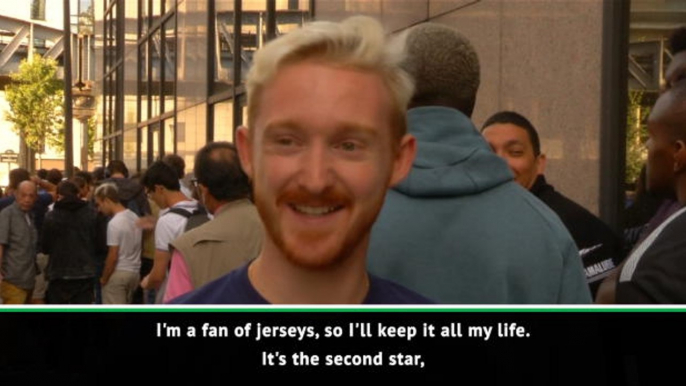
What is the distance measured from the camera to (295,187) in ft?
4.62

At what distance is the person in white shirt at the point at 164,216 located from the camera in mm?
4641

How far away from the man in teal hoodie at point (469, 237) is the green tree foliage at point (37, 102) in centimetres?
4009

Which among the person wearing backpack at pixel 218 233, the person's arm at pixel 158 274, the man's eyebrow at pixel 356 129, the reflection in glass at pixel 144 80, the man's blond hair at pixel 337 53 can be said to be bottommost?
the person's arm at pixel 158 274

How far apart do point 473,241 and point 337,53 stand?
499mm

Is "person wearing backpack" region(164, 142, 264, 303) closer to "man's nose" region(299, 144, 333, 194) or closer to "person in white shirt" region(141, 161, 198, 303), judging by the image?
"person in white shirt" region(141, 161, 198, 303)

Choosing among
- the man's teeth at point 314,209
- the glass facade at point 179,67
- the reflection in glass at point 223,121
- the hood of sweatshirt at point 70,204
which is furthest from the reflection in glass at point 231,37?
the man's teeth at point 314,209

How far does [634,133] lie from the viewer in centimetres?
455

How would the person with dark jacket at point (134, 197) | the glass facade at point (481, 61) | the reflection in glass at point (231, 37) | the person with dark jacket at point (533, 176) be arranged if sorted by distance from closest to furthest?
the person with dark jacket at point (533, 176)
the glass facade at point (481, 61)
the person with dark jacket at point (134, 197)
the reflection in glass at point (231, 37)

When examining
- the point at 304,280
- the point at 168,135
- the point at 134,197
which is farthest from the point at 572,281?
the point at 168,135

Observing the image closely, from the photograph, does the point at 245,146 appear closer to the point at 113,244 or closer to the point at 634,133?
the point at 634,133

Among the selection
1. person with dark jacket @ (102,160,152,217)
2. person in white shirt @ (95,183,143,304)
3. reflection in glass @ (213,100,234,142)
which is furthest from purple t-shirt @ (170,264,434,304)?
reflection in glass @ (213,100,234,142)

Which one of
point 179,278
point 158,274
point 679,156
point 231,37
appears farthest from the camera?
point 231,37

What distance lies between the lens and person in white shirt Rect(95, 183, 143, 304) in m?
6.09

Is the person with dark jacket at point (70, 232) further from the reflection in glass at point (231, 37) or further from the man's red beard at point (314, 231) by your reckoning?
the man's red beard at point (314, 231)
